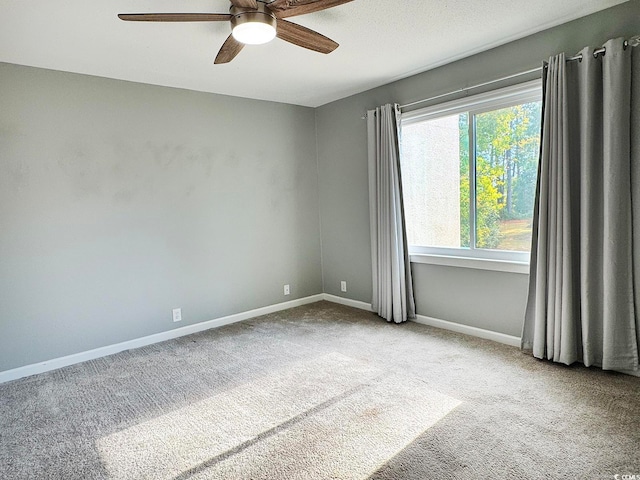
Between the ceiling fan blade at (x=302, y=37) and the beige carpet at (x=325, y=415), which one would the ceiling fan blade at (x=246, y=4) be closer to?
the ceiling fan blade at (x=302, y=37)

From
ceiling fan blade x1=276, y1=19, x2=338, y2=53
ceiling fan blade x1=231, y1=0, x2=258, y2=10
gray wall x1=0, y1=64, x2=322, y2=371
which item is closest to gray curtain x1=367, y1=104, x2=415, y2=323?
gray wall x1=0, y1=64, x2=322, y2=371

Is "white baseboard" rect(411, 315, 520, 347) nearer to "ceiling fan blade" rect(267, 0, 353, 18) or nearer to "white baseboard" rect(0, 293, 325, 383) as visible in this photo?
"white baseboard" rect(0, 293, 325, 383)

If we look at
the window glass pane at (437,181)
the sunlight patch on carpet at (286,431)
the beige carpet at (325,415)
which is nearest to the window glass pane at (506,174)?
the window glass pane at (437,181)

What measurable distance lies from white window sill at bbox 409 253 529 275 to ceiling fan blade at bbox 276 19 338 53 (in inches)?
83.8

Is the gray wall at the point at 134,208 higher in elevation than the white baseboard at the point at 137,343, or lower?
higher

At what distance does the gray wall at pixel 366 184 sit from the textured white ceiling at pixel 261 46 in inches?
4.4

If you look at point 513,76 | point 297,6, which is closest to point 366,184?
point 513,76

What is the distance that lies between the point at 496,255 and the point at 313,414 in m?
2.08

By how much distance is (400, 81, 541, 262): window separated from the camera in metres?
3.19

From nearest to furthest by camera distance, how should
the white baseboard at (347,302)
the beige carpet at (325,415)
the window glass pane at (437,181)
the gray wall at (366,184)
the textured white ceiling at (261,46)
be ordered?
the beige carpet at (325,415) → the textured white ceiling at (261,46) → the gray wall at (366,184) → the window glass pane at (437,181) → the white baseboard at (347,302)

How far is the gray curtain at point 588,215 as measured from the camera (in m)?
2.53

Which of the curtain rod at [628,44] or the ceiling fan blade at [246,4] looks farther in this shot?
the curtain rod at [628,44]

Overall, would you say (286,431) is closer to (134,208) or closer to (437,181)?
(134,208)

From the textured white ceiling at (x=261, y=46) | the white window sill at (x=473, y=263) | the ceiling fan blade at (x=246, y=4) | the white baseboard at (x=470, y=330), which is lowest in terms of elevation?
the white baseboard at (x=470, y=330)
